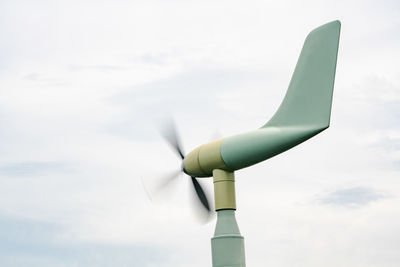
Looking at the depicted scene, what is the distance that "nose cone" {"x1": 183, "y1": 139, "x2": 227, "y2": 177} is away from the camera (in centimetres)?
3569

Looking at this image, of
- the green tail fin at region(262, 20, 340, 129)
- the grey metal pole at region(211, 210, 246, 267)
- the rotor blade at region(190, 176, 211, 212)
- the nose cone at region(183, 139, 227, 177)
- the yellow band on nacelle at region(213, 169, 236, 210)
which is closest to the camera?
the green tail fin at region(262, 20, 340, 129)

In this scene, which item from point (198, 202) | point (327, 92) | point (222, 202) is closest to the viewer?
point (327, 92)

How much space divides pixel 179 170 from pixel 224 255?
654cm

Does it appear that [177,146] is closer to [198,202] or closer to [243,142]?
[198,202]

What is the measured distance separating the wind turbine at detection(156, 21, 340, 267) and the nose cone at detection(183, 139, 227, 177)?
0.17 ft

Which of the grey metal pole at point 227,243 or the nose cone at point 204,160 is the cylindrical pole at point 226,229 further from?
the nose cone at point 204,160

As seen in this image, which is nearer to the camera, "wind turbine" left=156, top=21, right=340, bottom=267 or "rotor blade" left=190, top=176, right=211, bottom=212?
"wind turbine" left=156, top=21, right=340, bottom=267

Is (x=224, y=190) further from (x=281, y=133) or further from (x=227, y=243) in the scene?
(x=281, y=133)

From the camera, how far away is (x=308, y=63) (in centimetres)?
3438

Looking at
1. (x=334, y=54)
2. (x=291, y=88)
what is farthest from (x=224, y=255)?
(x=334, y=54)

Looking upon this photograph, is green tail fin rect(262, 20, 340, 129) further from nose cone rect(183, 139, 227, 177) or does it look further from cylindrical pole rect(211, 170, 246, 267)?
cylindrical pole rect(211, 170, 246, 267)

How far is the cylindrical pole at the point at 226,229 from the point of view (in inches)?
1358

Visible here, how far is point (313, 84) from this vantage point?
111ft

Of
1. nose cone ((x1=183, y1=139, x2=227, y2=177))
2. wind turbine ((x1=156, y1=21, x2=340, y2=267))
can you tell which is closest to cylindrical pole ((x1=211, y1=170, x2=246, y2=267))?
wind turbine ((x1=156, y1=21, x2=340, y2=267))
